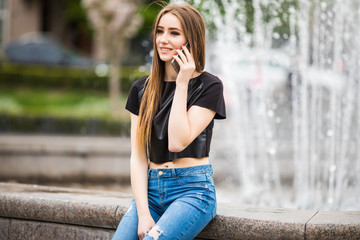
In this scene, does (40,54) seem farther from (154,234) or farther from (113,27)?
(154,234)

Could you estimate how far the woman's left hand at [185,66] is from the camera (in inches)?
100

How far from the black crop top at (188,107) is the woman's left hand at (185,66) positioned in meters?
0.10

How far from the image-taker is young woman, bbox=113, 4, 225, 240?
2.55 meters

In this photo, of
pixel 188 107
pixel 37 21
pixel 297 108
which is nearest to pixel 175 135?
pixel 188 107

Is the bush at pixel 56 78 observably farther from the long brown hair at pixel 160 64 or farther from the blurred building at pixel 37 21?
the long brown hair at pixel 160 64

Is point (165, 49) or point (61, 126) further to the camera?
point (61, 126)

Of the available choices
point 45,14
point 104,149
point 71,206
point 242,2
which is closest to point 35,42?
point 45,14

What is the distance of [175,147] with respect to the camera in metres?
2.56

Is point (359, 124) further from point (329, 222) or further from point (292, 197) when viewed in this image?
point (329, 222)

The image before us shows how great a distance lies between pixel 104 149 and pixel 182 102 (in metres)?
5.27

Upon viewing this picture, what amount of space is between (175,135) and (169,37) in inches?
19.5

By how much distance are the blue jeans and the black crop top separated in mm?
72

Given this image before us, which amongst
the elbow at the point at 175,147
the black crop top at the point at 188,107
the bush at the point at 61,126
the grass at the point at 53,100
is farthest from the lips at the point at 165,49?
the grass at the point at 53,100

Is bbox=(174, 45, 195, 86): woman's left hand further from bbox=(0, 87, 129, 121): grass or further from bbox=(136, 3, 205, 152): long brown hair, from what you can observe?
bbox=(0, 87, 129, 121): grass
